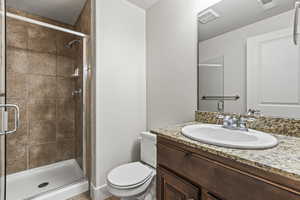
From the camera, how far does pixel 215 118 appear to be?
46.6 inches

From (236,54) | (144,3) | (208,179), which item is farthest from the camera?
(144,3)

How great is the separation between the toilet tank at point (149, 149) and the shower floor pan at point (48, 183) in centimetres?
79

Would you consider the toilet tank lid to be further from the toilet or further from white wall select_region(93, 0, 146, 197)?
white wall select_region(93, 0, 146, 197)

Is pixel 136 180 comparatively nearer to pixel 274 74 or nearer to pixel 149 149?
pixel 149 149

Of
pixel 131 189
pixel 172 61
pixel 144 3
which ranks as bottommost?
pixel 131 189

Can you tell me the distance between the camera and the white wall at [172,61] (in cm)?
139

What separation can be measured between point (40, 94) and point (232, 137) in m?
2.47

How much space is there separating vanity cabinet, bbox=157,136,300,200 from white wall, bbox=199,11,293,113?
0.62 metres

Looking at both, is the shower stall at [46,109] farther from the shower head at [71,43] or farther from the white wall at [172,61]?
the white wall at [172,61]

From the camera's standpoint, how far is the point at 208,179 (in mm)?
637

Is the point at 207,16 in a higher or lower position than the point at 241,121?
higher

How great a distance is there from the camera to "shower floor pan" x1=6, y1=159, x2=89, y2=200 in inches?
57.7

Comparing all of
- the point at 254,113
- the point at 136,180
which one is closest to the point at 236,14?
the point at 254,113

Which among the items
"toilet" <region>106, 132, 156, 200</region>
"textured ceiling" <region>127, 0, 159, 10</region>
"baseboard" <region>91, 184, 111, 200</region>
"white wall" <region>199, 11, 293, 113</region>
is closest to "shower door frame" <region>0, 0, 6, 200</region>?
"toilet" <region>106, 132, 156, 200</region>
